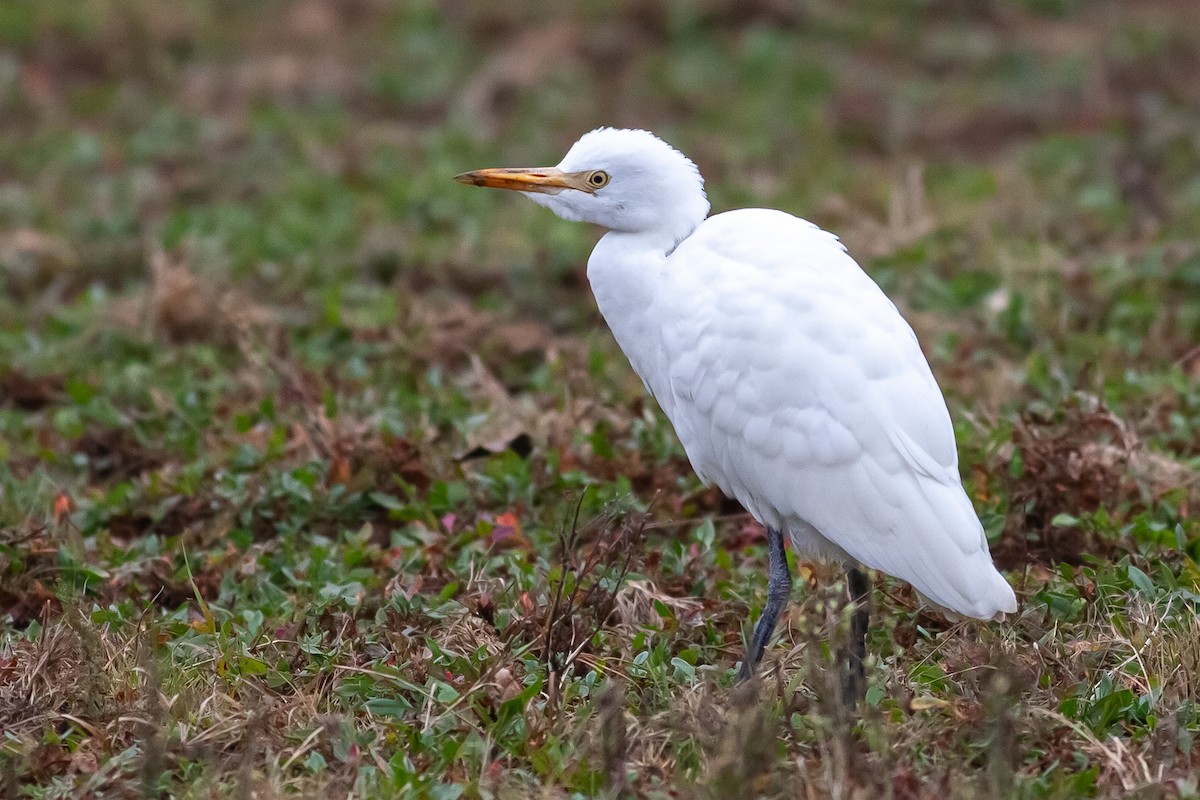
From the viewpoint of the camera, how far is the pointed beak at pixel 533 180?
13.9ft

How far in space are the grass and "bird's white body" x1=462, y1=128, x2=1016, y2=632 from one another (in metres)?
0.26

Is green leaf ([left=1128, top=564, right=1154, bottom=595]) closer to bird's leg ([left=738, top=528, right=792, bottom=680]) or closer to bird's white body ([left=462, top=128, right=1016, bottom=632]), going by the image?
bird's white body ([left=462, top=128, right=1016, bottom=632])

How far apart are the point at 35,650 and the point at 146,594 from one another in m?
0.69

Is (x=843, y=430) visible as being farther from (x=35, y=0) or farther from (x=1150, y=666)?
(x=35, y=0)

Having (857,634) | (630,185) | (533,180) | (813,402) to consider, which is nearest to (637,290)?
(630,185)

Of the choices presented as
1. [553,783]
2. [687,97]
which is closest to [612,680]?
[553,783]

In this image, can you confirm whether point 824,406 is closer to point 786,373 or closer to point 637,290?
point 786,373

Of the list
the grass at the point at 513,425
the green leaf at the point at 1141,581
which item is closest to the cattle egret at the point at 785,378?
the grass at the point at 513,425

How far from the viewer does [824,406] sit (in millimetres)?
3805

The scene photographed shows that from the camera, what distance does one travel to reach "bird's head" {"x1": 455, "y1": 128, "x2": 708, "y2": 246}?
13.6 feet

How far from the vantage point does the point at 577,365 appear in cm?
604

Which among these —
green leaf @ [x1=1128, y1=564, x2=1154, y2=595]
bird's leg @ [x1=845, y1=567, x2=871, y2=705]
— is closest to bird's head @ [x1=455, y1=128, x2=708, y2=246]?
bird's leg @ [x1=845, y1=567, x2=871, y2=705]

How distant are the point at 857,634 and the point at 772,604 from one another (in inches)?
8.9

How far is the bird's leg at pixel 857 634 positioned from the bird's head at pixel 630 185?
1.04 meters
